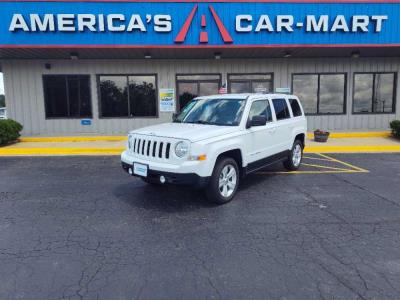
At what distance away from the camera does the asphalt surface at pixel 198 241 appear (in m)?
3.13

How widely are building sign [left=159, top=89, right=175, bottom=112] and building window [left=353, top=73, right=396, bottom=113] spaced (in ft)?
28.1

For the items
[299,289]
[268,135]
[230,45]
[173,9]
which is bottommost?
[299,289]

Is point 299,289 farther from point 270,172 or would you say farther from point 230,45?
point 230,45

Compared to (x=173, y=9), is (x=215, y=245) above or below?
below

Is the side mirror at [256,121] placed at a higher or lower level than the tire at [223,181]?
higher

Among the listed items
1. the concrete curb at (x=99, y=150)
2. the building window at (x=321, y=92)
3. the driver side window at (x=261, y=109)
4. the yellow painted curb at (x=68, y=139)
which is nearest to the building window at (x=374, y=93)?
the building window at (x=321, y=92)

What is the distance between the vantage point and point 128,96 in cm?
1397

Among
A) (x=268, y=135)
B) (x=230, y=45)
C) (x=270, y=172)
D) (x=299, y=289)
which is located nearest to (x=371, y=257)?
(x=299, y=289)

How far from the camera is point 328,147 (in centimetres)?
1134

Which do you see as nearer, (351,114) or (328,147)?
(328,147)

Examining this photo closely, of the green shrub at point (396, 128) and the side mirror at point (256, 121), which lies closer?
the side mirror at point (256, 121)

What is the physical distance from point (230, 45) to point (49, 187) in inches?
329

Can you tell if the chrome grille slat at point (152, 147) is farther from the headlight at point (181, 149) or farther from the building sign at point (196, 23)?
the building sign at point (196, 23)

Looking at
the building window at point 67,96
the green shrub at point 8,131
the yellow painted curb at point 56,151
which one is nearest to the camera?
the yellow painted curb at point 56,151
